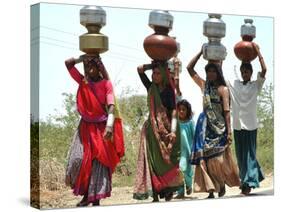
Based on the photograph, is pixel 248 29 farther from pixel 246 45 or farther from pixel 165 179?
pixel 165 179

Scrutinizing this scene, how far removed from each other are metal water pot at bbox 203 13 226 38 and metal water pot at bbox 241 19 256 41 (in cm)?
43

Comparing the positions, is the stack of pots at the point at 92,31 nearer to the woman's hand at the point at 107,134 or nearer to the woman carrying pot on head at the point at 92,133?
the woman carrying pot on head at the point at 92,133

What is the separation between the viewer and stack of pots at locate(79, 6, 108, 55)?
34.5 feet

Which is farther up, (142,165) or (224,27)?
(224,27)

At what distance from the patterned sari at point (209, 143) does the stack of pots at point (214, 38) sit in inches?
14.3

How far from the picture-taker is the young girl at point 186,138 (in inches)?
443

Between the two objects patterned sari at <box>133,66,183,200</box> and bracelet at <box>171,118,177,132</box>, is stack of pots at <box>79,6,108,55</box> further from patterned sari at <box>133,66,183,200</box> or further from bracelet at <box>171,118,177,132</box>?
bracelet at <box>171,118,177,132</box>

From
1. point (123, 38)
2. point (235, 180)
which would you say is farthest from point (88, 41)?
point (235, 180)

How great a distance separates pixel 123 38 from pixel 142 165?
155 cm

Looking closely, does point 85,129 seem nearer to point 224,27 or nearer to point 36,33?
Result: point 36,33

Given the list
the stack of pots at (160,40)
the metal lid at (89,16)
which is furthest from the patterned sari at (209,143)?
the metal lid at (89,16)

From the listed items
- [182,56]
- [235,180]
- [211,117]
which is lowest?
[235,180]

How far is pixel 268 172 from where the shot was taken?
12.3 meters

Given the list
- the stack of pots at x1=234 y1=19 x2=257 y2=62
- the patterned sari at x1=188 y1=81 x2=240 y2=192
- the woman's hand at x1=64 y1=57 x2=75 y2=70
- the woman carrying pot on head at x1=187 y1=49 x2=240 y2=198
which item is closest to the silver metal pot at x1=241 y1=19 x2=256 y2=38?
the stack of pots at x1=234 y1=19 x2=257 y2=62
